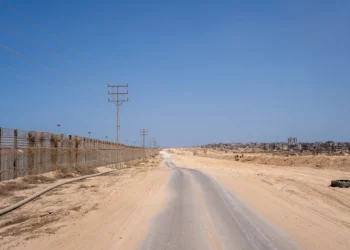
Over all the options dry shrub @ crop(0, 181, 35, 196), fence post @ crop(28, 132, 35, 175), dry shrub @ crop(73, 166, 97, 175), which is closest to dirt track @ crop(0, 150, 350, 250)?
dry shrub @ crop(0, 181, 35, 196)

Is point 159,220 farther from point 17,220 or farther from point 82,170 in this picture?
point 82,170

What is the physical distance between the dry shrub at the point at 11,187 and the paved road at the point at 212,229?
7.49 m

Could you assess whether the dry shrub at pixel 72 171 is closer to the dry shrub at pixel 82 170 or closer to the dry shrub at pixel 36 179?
the dry shrub at pixel 82 170

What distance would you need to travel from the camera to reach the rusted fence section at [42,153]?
59.2ft

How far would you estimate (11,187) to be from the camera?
54.6 feet

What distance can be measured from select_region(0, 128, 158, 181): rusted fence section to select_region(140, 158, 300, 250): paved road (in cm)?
951

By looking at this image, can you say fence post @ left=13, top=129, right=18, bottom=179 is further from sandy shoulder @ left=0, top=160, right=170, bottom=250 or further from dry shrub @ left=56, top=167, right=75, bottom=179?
dry shrub @ left=56, top=167, right=75, bottom=179

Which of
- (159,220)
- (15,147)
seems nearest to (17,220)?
(159,220)

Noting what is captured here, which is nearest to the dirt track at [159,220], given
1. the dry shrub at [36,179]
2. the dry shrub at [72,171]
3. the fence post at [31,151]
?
the dry shrub at [36,179]

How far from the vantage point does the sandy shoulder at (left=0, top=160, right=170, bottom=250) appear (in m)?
8.41

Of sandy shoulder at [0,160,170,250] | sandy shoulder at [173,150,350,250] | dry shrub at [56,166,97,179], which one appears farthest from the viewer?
dry shrub at [56,166,97,179]

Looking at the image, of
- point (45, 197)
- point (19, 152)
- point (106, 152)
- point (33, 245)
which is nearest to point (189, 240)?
point (33, 245)

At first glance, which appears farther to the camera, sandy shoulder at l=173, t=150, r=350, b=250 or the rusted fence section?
the rusted fence section

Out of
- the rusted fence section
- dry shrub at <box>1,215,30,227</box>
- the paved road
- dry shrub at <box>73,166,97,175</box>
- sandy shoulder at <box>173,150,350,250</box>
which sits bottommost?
sandy shoulder at <box>173,150,350,250</box>
